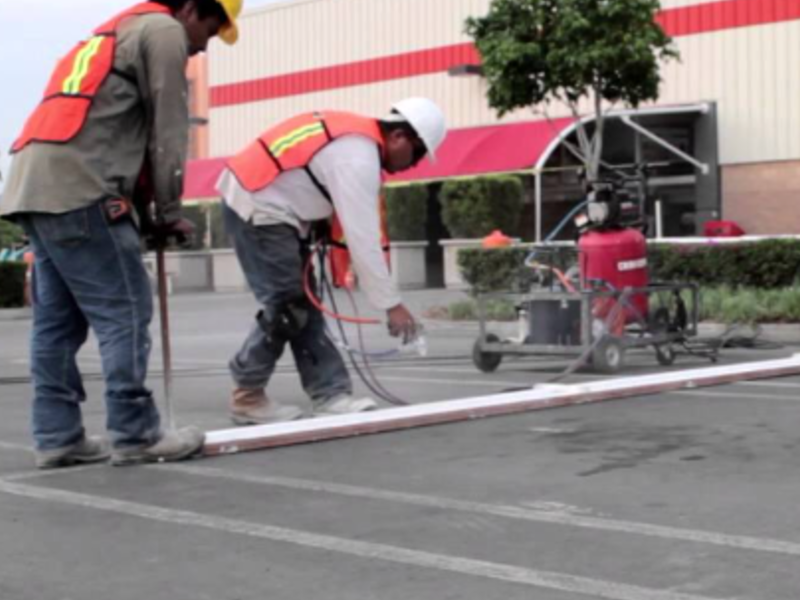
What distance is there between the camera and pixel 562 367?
1119cm

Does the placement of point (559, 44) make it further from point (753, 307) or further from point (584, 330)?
point (584, 330)

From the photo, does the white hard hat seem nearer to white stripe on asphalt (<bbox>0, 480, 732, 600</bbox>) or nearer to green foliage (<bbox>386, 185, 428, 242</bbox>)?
white stripe on asphalt (<bbox>0, 480, 732, 600</bbox>)

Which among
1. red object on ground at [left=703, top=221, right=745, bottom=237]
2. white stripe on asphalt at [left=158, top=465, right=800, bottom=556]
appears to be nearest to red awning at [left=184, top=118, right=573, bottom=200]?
red object on ground at [left=703, top=221, right=745, bottom=237]

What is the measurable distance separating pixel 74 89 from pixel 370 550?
2.47m

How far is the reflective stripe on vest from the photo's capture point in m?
7.13

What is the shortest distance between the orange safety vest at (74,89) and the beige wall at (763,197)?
25.4 m

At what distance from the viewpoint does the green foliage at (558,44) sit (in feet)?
75.2

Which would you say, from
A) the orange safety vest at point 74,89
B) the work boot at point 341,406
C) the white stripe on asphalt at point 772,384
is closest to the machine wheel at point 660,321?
the white stripe on asphalt at point 772,384

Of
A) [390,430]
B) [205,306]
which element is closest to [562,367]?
[390,430]

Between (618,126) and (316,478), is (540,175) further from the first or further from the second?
→ (316,478)

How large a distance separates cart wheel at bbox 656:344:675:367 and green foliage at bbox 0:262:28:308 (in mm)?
16570

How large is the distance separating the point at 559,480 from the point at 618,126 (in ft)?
92.8

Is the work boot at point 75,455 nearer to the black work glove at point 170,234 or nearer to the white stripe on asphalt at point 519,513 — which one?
the white stripe on asphalt at point 519,513

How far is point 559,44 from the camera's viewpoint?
23172 mm
